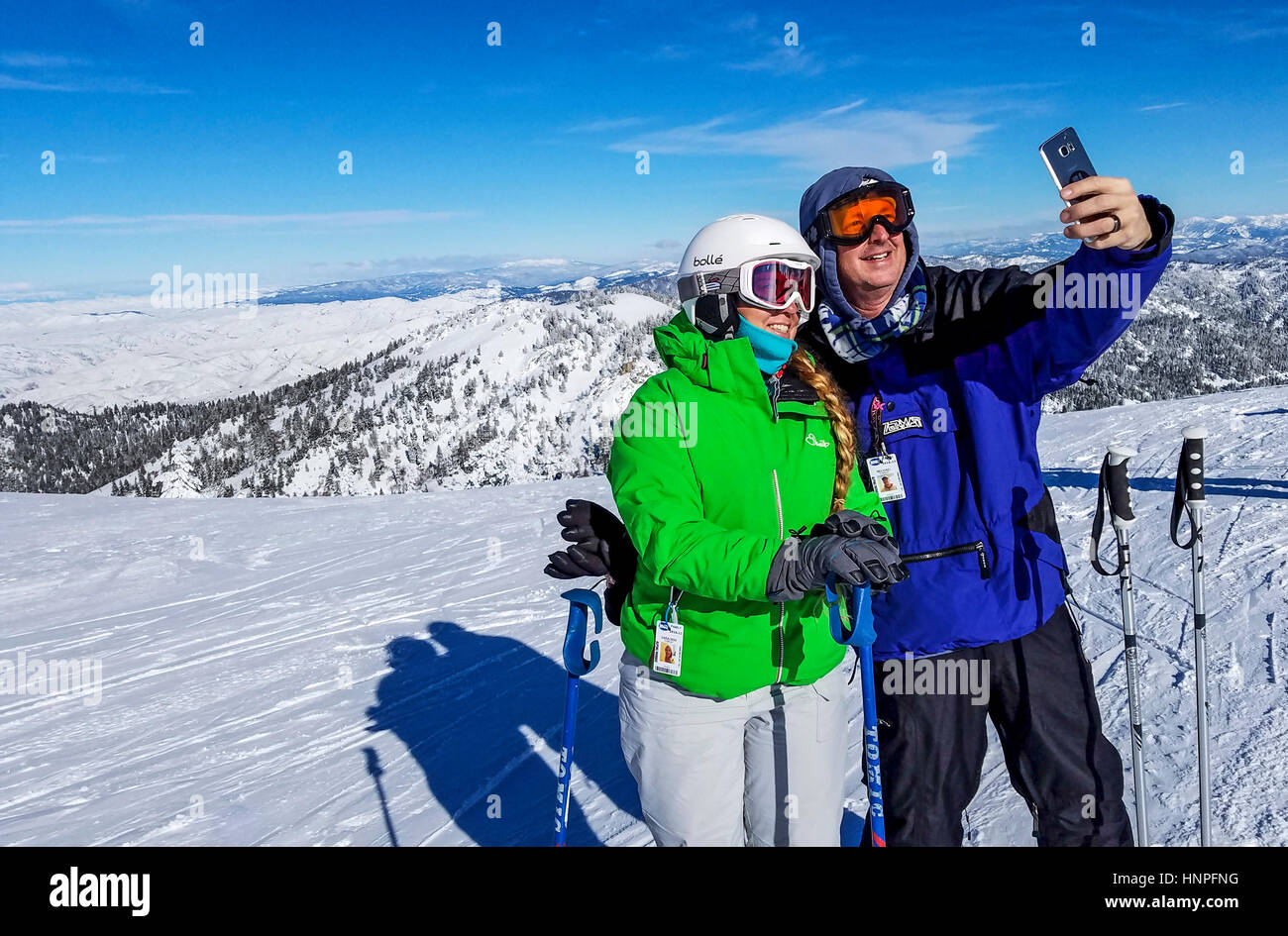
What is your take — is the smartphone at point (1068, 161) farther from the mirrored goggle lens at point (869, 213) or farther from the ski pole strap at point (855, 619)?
the ski pole strap at point (855, 619)

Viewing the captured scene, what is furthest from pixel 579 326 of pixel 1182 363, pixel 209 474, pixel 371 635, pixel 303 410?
pixel 371 635

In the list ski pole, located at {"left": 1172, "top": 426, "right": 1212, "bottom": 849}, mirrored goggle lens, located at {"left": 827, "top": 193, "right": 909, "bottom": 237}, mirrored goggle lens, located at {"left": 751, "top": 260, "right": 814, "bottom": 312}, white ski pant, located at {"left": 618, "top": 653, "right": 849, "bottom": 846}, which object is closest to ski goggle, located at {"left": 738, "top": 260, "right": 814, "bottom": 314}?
mirrored goggle lens, located at {"left": 751, "top": 260, "right": 814, "bottom": 312}

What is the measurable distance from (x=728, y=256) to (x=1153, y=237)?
1.17 m

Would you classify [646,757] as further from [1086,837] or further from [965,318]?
[965,318]

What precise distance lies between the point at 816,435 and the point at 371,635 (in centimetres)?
626

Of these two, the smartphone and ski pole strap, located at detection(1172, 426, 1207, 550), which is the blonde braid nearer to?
the smartphone

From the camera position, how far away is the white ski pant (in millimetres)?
2230

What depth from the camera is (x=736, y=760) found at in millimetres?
2316

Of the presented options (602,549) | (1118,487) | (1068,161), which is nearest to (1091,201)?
(1068,161)

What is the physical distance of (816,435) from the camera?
2.35 meters

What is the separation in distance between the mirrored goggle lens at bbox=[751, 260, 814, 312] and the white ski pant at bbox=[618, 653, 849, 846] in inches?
47.1

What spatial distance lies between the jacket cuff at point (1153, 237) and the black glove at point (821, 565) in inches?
40.6
